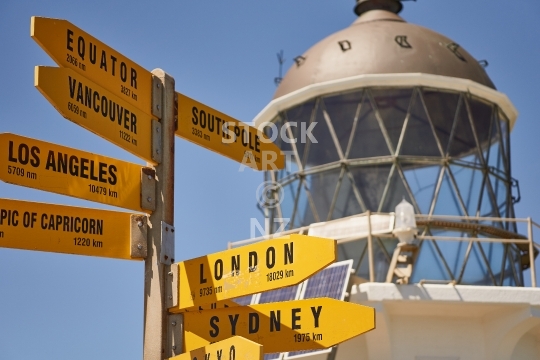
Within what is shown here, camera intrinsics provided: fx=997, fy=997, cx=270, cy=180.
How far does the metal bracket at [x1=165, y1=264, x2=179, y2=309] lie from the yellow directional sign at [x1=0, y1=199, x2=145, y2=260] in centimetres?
28

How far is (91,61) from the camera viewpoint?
246 inches

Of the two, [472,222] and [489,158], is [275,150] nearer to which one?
[472,222]

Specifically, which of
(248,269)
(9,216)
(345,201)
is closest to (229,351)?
(248,269)

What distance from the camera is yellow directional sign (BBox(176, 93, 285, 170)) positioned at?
6.81 m

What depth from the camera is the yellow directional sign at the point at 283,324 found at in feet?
20.1

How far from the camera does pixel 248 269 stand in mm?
6238

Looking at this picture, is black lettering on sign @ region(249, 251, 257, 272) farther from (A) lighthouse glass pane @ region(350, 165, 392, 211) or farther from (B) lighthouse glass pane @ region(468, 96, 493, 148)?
(B) lighthouse glass pane @ region(468, 96, 493, 148)

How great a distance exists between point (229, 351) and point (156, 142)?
1.51 m

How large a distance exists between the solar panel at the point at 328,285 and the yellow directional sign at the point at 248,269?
5920 millimetres

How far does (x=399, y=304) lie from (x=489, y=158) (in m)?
4.07

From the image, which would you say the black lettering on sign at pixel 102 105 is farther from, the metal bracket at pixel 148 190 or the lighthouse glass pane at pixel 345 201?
the lighthouse glass pane at pixel 345 201

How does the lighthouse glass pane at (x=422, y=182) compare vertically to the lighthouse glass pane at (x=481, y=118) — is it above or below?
below

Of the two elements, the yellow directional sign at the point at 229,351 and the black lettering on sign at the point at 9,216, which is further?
the black lettering on sign at the point at 9,216

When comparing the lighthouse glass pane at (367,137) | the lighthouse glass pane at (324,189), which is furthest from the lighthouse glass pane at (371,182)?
the lighthouse glass pane at (324,189)
